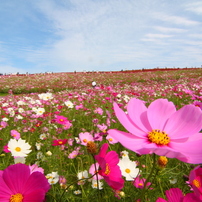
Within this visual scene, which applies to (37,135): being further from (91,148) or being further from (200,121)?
(200,121)

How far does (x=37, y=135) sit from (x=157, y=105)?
2147mm

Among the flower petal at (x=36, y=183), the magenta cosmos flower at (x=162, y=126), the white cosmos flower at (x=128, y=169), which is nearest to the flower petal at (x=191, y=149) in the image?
the magenta cosmos flower at (x=162, y=126)

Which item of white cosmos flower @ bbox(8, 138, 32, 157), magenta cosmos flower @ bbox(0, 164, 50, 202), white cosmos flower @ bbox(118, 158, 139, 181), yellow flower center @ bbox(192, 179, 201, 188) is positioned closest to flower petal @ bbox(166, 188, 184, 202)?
yellow flower center @ bbox(192, 179, 201, 188)

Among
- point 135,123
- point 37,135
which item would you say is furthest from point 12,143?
point 37,135

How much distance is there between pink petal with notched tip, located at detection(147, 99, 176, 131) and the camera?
63cm

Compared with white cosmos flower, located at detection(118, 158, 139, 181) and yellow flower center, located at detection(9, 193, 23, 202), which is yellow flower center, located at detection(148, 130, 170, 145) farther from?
white cosmos flower, located at detection(118, 158, 139, 181)

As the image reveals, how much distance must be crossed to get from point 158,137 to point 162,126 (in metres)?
0.07

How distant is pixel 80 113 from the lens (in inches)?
147

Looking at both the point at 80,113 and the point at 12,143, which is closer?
the point at 12,143

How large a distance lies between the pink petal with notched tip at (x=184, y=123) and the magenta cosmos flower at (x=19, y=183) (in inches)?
15.6

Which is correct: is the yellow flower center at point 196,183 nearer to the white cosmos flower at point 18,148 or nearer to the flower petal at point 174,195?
the flower petal at point 174,195

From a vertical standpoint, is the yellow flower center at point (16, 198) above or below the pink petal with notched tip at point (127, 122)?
below

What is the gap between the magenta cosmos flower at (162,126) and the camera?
1.63 ft

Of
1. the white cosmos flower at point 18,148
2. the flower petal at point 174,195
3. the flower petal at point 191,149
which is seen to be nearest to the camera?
the flower petal at point 191,149
